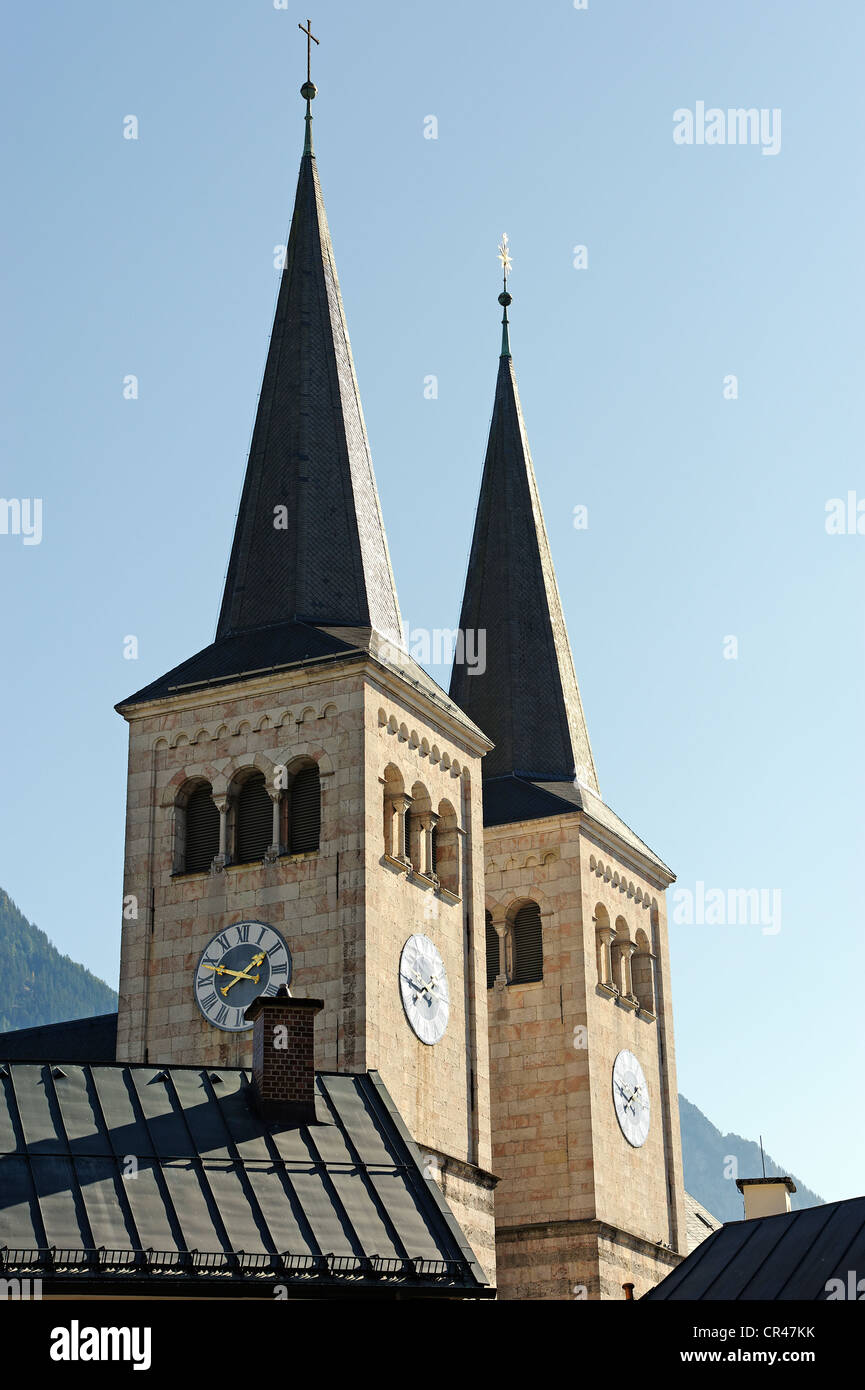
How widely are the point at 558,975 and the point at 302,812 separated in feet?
39.1

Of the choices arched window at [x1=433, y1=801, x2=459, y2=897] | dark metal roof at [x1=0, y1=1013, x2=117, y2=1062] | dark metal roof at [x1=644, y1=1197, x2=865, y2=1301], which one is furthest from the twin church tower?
dark metal roof at [x1=644, y1=1197, x2=865, y2=1301]

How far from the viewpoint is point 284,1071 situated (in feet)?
112

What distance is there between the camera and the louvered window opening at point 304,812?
147ft

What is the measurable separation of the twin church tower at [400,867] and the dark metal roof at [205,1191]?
322 inches

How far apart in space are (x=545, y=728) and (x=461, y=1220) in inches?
719

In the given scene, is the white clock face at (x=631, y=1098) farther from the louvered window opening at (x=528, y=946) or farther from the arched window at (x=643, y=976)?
the louvered window opening at (x=528, y=946)

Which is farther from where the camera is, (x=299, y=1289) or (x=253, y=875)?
(x=253, y=875)

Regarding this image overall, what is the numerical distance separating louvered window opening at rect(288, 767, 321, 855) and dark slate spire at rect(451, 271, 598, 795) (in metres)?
13.2

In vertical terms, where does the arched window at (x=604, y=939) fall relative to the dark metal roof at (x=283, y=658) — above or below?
below

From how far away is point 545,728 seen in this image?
58906 mm

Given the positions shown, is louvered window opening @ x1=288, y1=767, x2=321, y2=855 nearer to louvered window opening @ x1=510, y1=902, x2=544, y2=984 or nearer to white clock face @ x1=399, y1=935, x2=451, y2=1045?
white clock face @ x1=399, y1=935, x2=451, y2=1045

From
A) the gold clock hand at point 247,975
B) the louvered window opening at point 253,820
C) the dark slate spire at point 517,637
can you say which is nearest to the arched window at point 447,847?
the louvered window opening at point 253,820
